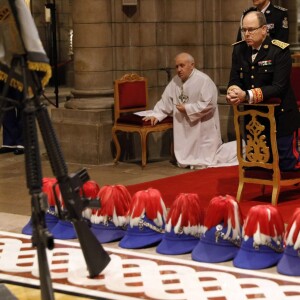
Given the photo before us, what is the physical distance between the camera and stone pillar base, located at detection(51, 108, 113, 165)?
10836mm

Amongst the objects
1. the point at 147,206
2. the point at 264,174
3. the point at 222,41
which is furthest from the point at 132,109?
the point at 147,206

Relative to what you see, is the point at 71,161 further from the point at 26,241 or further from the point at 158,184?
the point at 26,241

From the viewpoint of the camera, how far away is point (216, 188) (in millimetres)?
9047

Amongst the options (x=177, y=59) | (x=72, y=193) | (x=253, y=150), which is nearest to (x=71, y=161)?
(x=177, y=59)

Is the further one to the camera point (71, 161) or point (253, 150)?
point (71, 161)

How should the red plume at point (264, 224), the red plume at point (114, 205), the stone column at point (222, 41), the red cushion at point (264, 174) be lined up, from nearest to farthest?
the red plume at point (264, 224), the red plume at point (114, 205), the red cushion at point (264, 174), the stone column at point (222, 41)

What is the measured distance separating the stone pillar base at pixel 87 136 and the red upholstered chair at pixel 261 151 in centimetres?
287

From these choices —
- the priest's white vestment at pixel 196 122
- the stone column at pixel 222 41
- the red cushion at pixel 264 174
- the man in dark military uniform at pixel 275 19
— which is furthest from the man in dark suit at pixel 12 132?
the red cushion at pixel 264 174

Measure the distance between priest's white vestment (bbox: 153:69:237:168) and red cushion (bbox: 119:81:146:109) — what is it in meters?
0.31

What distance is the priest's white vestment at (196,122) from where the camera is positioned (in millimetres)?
10547

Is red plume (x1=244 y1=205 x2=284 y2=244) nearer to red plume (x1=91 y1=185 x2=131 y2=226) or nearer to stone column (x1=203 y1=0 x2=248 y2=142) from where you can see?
red plume (x1=91 y1=185 x2=131 y2=226)

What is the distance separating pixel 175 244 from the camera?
21.9 feet

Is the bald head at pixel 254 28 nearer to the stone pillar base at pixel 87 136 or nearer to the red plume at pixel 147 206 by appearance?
the red plume at pixel 147 206

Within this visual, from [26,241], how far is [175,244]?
3.88 feet
